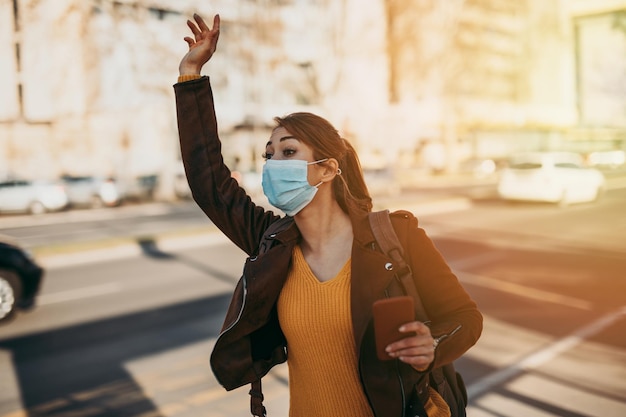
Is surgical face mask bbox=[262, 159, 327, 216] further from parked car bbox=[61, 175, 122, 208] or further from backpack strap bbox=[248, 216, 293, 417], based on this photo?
parked car bbox=[61, 175, 122, 208]

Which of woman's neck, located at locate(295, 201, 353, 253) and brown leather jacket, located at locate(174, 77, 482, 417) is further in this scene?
woman's neck, located at locate(295, 201, 353, 253)

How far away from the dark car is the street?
23 cm

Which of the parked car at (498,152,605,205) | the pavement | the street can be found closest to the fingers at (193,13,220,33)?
the street

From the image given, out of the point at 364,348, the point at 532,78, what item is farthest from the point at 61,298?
the point at 532,78

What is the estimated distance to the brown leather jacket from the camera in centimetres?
177

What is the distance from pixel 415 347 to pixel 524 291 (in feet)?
24.0

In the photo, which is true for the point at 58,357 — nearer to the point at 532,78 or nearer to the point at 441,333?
the point at 441,333

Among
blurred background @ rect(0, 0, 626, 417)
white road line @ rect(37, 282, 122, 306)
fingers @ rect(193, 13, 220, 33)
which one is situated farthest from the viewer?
white road line @ rect(37, 282, 122, 306)

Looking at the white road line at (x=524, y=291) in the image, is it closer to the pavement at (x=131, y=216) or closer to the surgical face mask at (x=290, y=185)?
the surgical face mask at (x=290, y=185)

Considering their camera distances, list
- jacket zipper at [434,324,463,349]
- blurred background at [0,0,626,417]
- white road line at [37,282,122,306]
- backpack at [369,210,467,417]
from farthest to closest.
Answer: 1. white road line at [37,282,122,306]
2. blurred background at [0,0,626,417]
3. backpack at [369,210,467,417]
4. jacket zipper at [434,324,463,349]

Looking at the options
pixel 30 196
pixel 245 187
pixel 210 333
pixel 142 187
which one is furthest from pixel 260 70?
pixel 210 333

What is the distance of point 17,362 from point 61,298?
3072 millimetres

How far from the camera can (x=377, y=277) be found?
1.81 meters

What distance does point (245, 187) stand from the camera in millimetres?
30203
